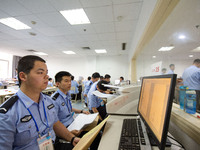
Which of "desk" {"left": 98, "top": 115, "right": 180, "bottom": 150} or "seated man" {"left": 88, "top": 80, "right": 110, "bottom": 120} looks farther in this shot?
"seated man" {"left": 88, "top": 80, "right": 110, "bottom": 120}

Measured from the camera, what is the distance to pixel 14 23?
3.11 meters

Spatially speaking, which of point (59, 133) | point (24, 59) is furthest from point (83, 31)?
point (59, 133)

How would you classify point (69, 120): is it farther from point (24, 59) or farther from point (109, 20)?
point (109, 20)

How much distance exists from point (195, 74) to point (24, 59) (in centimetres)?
206

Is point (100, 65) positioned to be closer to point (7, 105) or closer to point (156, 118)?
Answer: point (7, 105)

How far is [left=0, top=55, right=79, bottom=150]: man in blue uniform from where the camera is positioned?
2.11 ft

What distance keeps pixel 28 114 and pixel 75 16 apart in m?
2.68

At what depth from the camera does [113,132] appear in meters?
0.79

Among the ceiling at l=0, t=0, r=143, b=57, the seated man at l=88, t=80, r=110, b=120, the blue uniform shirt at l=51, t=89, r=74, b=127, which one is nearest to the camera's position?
the blue uniform shirt at l=51, t=89, r=74, b=127

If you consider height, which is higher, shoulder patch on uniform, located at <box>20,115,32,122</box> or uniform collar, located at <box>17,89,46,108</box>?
uniform collar, located at <box>17,89,46,108</box>

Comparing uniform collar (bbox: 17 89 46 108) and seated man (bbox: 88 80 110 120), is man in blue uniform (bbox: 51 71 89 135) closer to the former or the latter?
uniform collar (bbox: 17 89 46 108)

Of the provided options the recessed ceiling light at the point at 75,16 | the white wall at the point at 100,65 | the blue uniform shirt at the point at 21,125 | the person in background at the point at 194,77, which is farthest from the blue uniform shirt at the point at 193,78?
the white wall at the point at 100,65

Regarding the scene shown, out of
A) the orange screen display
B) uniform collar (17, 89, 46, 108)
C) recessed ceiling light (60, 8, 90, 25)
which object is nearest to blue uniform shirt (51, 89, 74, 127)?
uniform collar (17, 89, 46, 108)

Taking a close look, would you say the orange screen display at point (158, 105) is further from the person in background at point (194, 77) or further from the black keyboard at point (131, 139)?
the person in background at point (194, 77)
